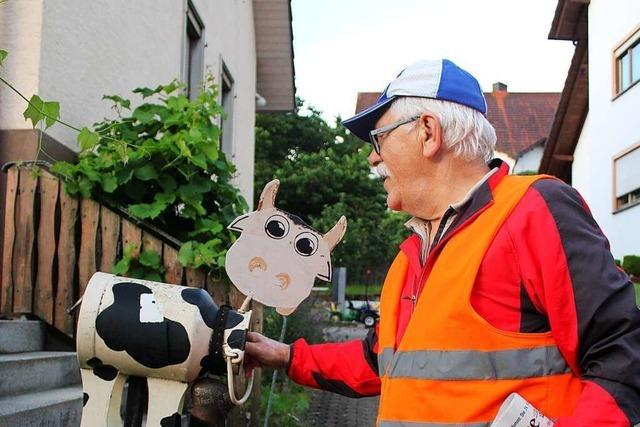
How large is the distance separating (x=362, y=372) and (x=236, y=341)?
534 millimetres

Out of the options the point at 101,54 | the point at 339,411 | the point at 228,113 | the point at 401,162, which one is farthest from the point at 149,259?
the point at 228,113

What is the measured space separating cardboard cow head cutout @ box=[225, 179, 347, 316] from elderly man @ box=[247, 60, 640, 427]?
0.30m

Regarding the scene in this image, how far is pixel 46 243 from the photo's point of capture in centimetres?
443

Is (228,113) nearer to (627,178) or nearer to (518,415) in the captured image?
(627,178)

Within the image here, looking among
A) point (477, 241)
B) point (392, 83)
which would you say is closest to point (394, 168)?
point (392, 83)

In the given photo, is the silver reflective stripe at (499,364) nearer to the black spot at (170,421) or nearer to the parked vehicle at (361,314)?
the black spot at (170,421)

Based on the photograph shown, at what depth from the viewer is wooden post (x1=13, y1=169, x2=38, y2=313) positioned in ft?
14.3

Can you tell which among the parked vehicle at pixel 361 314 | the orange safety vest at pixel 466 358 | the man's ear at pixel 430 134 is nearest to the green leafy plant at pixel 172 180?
the man's ear at pixel 430 134

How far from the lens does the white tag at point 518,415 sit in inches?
64.0

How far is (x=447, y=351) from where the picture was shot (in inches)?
67.6

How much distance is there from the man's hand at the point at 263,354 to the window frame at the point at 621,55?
46.1 feet

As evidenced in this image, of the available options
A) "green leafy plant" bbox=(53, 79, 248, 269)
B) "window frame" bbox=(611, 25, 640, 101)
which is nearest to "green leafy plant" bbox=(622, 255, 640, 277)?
"window frame" bbox=(611, 25, 640, 101)

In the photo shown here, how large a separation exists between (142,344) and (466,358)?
30.5 inches

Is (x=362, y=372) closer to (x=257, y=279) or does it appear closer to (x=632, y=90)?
(x=257, y=279)
